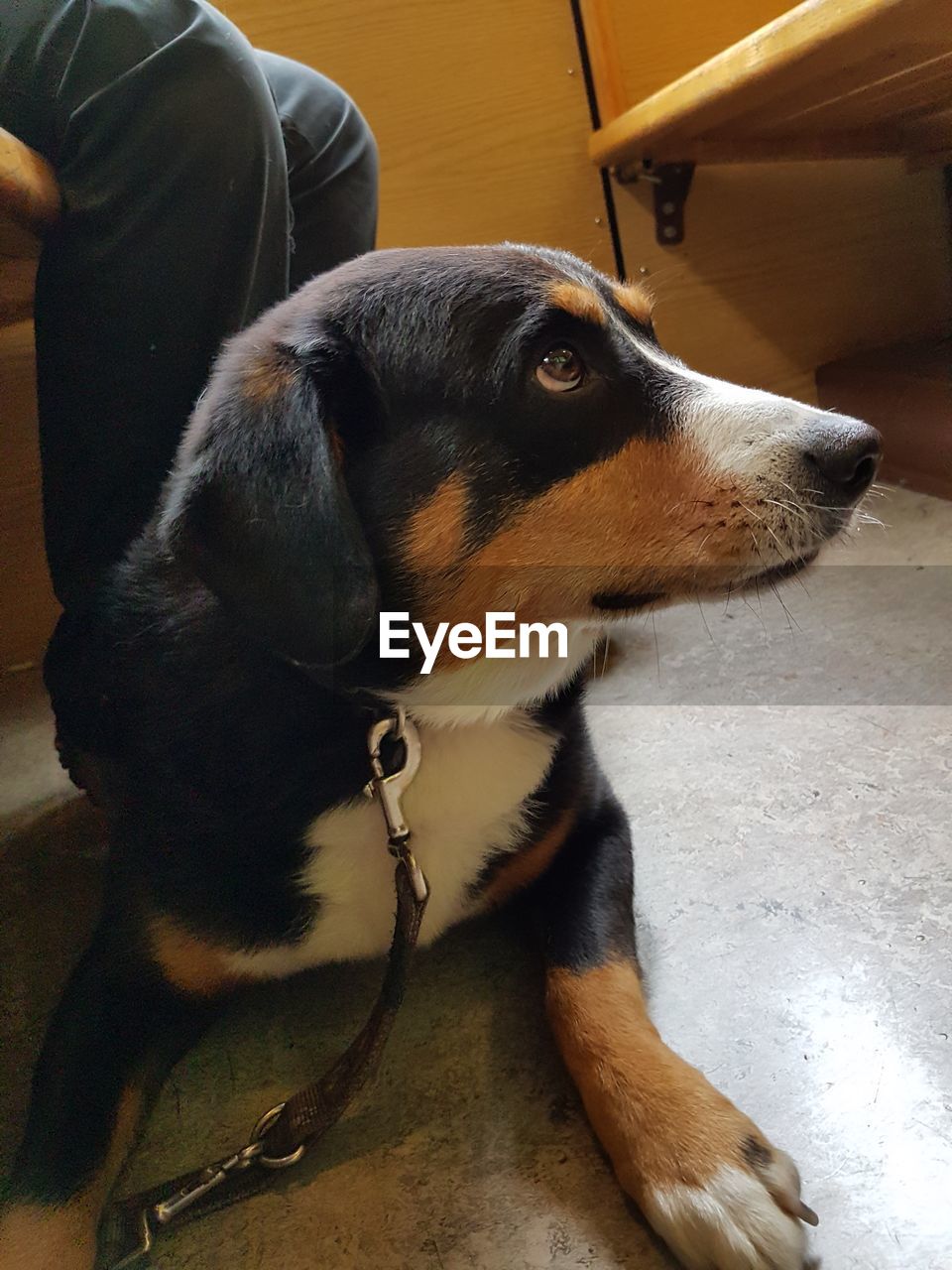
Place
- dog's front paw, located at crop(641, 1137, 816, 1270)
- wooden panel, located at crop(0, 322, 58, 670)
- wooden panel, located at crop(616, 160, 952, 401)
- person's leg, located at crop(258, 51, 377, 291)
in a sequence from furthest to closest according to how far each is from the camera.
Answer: wooden panel, located at crop(616, 160, 952, 401) → wooden panel, located at crop(0, 322, 58, 670) → person's leg, located at crop(258, 51, 377, 291) → dog's front paw, located at crop(641, 1137, 816, 1270)

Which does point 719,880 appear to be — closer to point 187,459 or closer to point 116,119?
point 187,459

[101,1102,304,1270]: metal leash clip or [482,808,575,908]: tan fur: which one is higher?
[101,1102,304,1270]: metal leash clip

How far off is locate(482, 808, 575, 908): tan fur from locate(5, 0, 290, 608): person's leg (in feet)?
2.57

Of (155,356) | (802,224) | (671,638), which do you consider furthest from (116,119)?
(802,224)

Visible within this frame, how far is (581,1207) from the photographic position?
0.86 metres

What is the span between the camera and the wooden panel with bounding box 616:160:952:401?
2.83 m

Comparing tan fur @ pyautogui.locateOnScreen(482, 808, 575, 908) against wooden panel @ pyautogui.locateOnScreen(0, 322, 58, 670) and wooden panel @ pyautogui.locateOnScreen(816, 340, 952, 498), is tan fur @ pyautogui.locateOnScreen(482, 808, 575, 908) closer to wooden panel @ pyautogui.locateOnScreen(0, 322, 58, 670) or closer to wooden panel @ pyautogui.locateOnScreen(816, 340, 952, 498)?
wooden panel @ pyautogui.locateOnScreen(816, 340, 952, 498)

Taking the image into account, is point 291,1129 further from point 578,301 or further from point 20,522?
point 20,522

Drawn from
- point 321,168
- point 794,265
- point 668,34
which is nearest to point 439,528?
point 321,168

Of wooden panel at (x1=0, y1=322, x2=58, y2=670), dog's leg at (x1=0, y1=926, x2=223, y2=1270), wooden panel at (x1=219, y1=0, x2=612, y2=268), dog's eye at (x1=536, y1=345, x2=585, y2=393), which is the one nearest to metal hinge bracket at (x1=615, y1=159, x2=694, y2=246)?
wooden panel at (x1=219, y1=0, x2=612, y2=268)

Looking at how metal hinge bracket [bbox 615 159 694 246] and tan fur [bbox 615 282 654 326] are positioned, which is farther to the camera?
metal hinge bracket [bbox 615 159 694 246]

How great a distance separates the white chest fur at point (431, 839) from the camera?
3.35ft

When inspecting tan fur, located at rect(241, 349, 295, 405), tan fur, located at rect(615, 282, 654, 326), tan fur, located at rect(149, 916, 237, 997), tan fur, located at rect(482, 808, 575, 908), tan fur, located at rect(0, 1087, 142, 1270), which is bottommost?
tan fur, located at rect(482, 808, 575, 908)

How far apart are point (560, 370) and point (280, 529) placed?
380 mm
